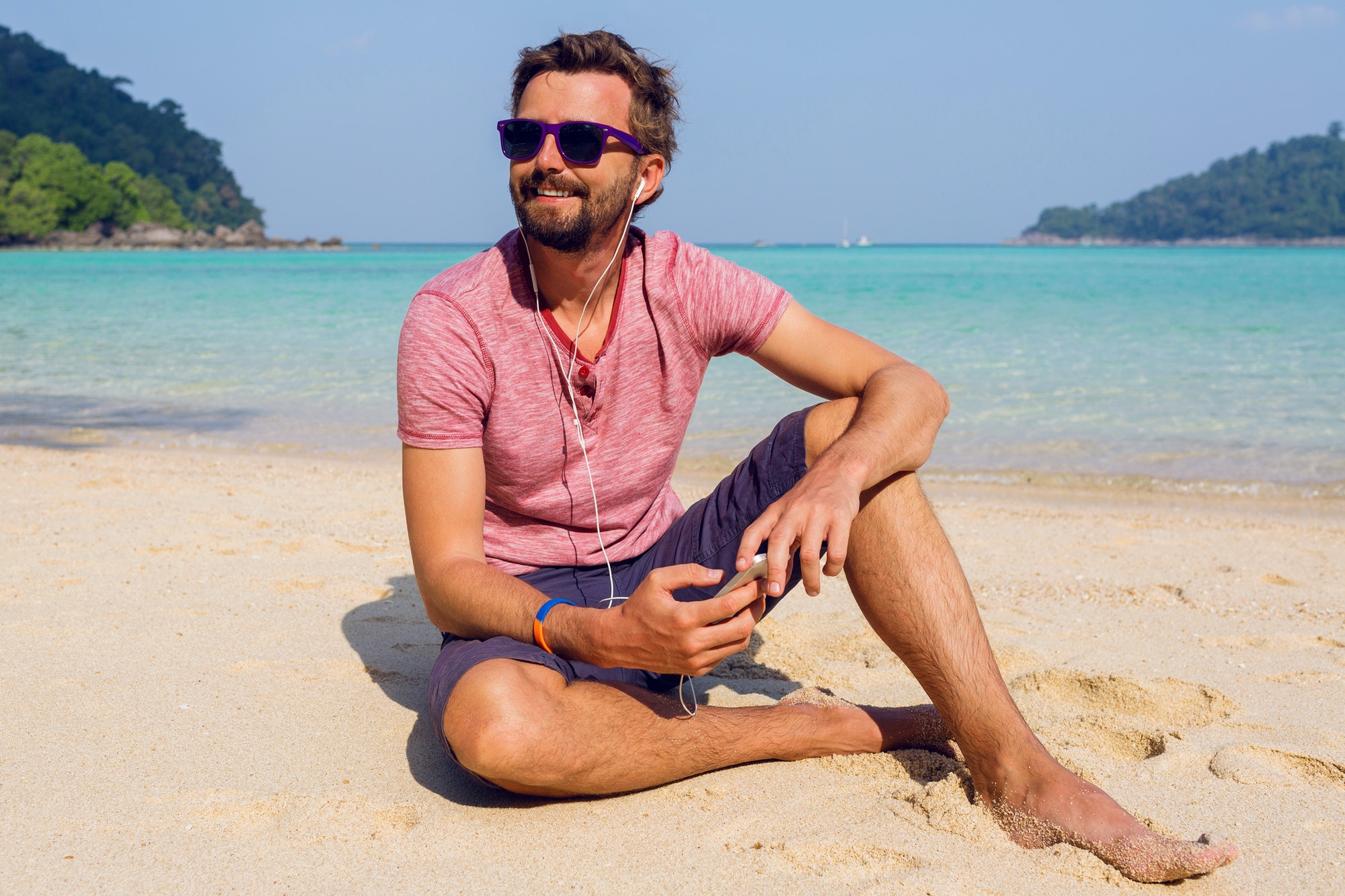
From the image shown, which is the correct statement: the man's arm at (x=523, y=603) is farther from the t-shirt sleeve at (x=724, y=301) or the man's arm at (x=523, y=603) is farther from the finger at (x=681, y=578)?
the t-shirt sleeve at (x=724, y=301)

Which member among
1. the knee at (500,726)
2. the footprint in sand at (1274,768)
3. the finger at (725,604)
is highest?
the finger at (725,604)

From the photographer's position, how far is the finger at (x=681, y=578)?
6.07ft

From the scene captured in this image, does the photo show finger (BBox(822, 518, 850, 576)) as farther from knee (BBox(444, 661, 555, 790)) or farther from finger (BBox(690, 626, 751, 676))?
knee (BBox(444, 661, 555, 790))

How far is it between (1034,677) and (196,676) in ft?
8.05

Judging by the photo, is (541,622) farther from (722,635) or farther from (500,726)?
(722,635)

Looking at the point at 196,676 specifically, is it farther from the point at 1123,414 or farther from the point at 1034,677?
the point at 1123,414

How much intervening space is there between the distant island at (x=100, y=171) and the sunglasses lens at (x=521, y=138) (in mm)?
91835

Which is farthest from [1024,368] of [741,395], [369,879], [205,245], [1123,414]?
[205,245]

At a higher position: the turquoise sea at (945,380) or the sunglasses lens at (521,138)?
the sunglasses lens at (521,138)

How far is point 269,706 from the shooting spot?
2.67m

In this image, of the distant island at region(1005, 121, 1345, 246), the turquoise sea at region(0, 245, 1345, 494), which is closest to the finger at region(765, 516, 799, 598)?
the turquoise sea at region(0, 245, 1345, 494)

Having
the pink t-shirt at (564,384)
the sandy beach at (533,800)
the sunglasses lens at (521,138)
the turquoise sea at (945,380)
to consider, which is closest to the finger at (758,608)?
the sandy beach at (533,800)

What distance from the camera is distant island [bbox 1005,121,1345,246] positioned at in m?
120

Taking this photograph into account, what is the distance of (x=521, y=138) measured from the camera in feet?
8.27
